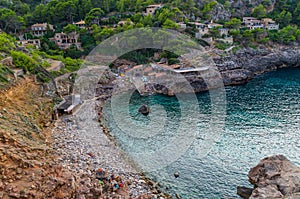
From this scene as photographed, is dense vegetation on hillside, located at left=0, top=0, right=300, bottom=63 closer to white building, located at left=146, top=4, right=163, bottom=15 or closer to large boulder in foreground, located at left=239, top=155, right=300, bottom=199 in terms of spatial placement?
white building, located at left=146, top=4, right=163, bottom=15

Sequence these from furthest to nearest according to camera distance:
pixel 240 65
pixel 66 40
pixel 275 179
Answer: pixel 66 40 < pixel 240 65 < pixel 275 179

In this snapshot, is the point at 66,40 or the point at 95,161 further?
the point at 66,40

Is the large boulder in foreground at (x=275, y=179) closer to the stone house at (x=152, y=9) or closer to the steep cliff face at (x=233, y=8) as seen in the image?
the stone house at (x=152, y=9)

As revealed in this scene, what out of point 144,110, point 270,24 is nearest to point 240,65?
point 270,24

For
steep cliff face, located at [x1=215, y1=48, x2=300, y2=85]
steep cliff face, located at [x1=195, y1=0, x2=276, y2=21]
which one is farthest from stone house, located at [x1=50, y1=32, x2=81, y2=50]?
steep cliff face, located at [x1=195, y1=0, x2=276, y2=21]

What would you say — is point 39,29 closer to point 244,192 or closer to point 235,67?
point 235,67

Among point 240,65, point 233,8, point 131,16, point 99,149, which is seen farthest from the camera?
point 233,8

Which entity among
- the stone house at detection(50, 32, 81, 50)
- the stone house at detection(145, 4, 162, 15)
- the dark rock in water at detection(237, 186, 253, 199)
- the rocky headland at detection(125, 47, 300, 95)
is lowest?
the dark rock in water at detection(237, 186, 253, 199)
